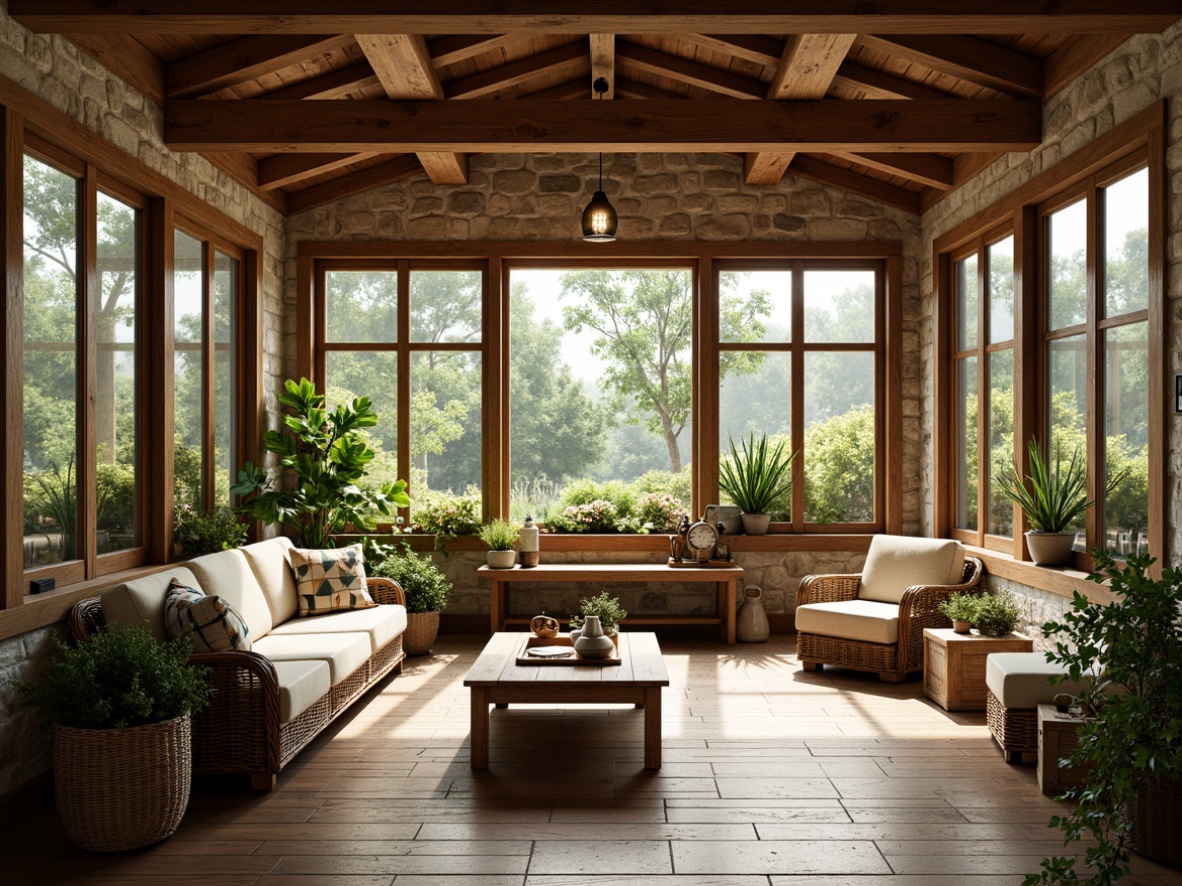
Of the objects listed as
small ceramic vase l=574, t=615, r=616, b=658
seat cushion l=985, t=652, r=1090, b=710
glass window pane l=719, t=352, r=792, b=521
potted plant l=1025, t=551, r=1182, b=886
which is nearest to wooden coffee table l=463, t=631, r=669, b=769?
small ceramic vase l=574, t=615, r=616, b=658

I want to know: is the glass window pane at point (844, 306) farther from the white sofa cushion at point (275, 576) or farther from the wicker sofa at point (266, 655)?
the white sofa cushion at point (275, 576)

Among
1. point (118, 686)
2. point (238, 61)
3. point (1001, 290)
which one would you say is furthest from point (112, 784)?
point (1001, 290)

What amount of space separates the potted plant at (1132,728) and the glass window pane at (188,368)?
4.80m

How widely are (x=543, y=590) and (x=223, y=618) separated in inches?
145

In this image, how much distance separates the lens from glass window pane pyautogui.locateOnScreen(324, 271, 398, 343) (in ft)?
25.7

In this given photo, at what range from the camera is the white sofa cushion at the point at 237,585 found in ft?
16.5

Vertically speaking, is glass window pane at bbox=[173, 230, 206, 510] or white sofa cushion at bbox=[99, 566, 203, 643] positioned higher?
glass window pane at bbox=[173, 230, 206, 510]

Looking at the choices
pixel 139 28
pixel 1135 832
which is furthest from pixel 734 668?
pixel 139 28

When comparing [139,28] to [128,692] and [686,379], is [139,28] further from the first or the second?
[686,379]

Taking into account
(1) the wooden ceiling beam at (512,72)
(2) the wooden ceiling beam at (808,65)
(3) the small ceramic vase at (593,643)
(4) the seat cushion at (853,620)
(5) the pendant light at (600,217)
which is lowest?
(4) the seat cushion at (853,620)

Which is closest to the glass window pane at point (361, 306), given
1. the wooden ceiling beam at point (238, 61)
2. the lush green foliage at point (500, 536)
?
the lush green foliage at point (500, 536)

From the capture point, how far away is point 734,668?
650 cm

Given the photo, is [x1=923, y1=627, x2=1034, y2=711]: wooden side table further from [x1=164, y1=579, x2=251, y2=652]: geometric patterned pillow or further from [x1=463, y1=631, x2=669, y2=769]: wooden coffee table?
[x1=164, y1=579, x2=251, y2=652]: geometric patterned pillow

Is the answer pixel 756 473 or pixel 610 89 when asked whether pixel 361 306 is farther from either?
pixel 756 473
